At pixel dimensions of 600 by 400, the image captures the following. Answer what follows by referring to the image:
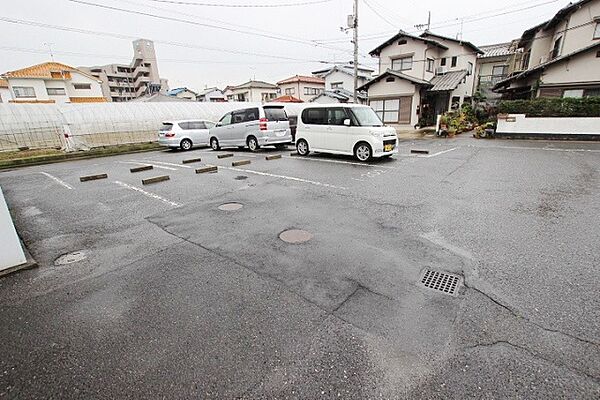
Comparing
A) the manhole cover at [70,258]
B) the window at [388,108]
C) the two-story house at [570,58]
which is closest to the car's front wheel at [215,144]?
the manhole cover at [70,258]

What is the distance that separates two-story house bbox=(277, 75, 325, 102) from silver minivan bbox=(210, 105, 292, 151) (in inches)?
1095

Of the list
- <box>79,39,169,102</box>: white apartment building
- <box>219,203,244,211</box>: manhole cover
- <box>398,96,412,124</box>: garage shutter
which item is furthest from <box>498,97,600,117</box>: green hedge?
<box>79,39,169,102</box>: white apartment building

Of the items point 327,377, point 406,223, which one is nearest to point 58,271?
point 327,377

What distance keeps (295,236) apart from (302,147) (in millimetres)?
7074

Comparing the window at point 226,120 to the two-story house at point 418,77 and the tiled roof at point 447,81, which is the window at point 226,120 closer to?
the two-story house at point 418,77

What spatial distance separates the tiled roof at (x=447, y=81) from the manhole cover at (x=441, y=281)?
68.1 feet

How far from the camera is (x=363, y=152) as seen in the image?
9.06 m

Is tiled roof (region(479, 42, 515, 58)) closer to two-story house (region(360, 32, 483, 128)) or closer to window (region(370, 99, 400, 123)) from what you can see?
two-story house (region(360, 32, 483, 128))

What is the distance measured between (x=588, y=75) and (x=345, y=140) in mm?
15489

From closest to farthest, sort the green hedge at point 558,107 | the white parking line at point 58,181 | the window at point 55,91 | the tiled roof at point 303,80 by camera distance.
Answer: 1. the white parking line at point 58,181
2. the green hedge at point 558,107
3. the window at point 55,91
4. the tiled roof at point 303,80

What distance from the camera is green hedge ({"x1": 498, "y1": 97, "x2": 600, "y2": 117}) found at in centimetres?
1278

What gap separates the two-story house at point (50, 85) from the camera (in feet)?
104

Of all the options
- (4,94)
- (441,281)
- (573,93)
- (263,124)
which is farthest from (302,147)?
(4,94)

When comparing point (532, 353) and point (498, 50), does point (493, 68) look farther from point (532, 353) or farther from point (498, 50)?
point (532, 353)
